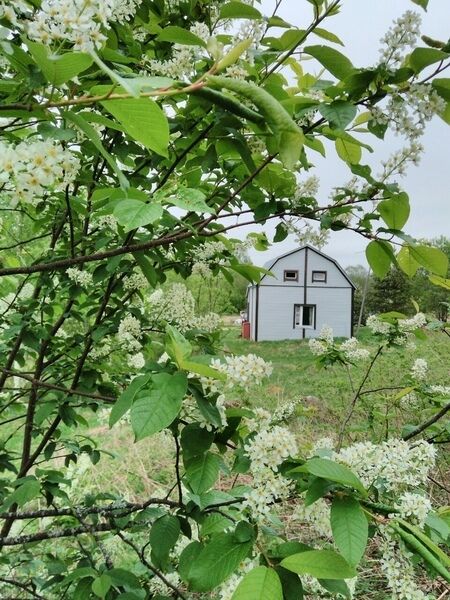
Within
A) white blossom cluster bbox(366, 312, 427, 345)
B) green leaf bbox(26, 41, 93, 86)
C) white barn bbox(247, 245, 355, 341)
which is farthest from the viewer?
white barn bbox(247, 245, 355, 341)

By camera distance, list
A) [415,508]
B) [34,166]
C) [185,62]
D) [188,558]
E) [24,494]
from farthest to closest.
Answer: [24,494] → [185,62] → [188,558] → [415,508] → [34,166]

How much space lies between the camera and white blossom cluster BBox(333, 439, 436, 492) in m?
0.82

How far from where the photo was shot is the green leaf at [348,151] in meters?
1.11

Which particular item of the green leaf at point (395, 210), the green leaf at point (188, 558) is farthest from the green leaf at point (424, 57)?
the green leaf at point (188, 558)

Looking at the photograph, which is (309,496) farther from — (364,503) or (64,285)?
A: (64,285)

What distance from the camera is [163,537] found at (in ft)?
3.24

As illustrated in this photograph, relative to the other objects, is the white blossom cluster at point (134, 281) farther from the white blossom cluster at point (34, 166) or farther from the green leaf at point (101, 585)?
the white blossom cluster at point (34, 166)

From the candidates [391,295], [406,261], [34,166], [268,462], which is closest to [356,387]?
[406,261]

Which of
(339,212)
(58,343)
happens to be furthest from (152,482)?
(339,212)

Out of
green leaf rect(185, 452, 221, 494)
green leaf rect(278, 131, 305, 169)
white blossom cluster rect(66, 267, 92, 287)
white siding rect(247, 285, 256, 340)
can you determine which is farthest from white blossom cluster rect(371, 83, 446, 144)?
white siding rect(247, 285, 256, 340)

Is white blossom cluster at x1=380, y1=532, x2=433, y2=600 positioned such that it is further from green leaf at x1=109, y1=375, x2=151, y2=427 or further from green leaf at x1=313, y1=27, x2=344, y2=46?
green leaf at x1=313, y1=27, x2=344, y2=46

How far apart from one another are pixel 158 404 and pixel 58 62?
1.42ft

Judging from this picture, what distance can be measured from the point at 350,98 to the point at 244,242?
1.02 metres

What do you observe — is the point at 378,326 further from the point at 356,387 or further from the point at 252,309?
the point at 252,309
